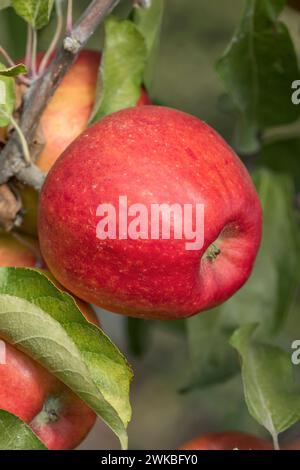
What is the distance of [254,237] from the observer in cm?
104

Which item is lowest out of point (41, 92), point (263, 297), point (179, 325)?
point (179, 325)

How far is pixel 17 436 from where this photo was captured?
3.08ft

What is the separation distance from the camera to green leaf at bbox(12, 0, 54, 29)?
1021 mm

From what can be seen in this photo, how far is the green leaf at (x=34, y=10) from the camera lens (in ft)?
3.35

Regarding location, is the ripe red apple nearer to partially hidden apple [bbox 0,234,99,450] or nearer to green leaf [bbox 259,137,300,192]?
green leaf [bbox 259,137,300,192]

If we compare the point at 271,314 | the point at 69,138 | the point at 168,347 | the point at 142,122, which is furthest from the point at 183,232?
the point at 168,347

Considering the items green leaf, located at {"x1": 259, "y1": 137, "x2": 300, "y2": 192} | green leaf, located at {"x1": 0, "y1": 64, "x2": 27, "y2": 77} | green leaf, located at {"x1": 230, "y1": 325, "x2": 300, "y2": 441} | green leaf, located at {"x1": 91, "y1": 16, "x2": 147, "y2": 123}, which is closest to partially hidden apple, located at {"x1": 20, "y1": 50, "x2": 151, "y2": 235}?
green leaf, located at {"x1": 91, "y1": 16, "x2": 147, "y2": 123}

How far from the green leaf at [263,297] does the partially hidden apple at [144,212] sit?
32cm

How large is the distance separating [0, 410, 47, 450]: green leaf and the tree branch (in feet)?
0.88

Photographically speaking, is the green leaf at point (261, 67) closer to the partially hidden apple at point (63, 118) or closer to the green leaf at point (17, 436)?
the partially hidden apple at point (63, 118)

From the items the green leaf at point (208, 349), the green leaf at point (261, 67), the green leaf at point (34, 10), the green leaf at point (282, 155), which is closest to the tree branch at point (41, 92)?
the green leaf at point (34, 10)

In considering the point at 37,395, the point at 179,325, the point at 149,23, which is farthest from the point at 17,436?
the point at 179,325

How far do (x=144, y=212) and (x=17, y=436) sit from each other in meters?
0.25

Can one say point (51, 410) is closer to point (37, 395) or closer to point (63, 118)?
point (37, 395)
